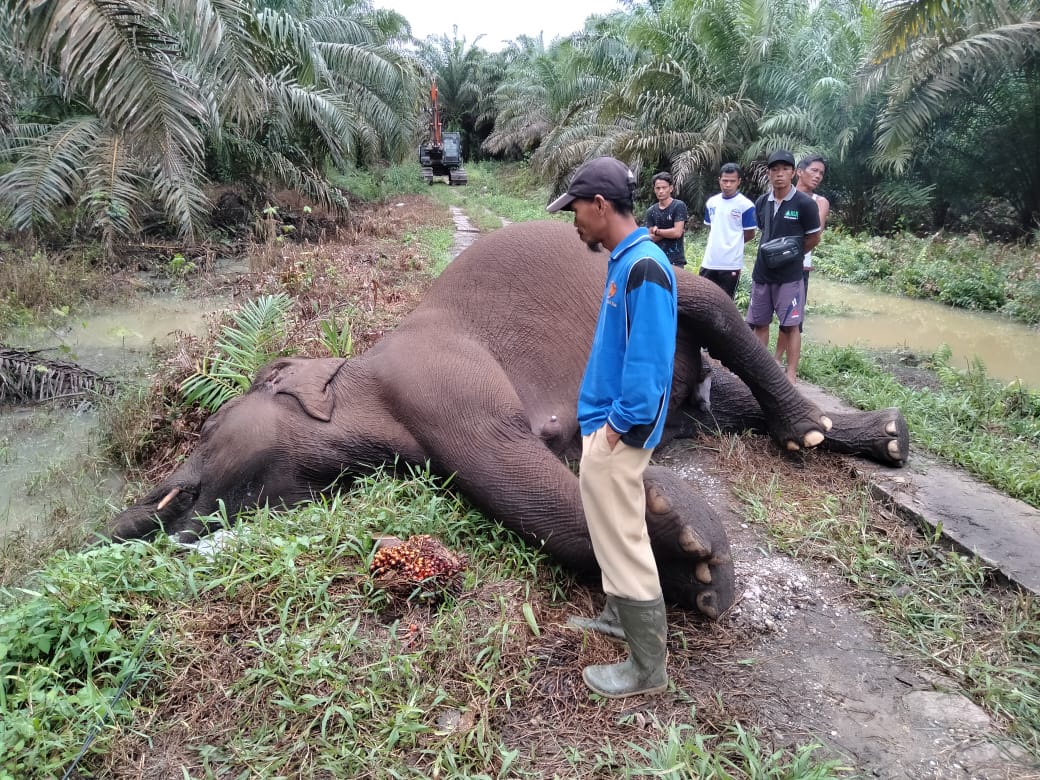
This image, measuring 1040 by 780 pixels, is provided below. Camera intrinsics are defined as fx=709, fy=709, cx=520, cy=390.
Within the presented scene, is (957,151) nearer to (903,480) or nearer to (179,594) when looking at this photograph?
(903,480)

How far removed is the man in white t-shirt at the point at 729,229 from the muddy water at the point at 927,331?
195cm

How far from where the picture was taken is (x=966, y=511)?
315 cm

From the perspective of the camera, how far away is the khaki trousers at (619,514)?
6.67ft

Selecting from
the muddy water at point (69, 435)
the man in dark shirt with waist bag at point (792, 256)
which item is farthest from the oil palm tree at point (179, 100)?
the man in dark shirt with waist bag at point (792, 256)

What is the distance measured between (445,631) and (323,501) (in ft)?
3.19

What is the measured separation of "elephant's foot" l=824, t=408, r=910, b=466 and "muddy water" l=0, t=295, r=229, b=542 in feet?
13.9

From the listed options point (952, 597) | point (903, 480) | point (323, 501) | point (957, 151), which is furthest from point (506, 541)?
point (957, 151)

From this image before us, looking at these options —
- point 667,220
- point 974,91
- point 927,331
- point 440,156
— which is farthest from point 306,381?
point 440,156

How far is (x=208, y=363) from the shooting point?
206 inches

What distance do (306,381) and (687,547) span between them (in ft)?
6.26

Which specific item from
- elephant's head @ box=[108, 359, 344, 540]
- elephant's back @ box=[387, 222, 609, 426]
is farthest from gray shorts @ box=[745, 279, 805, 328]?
elephant's head @ box=[108, 359, 344, 540]

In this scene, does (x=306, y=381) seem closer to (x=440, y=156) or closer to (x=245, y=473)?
(x=245, y=473)

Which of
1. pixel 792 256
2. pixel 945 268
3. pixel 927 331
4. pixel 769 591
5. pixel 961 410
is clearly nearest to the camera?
pixel 769 591

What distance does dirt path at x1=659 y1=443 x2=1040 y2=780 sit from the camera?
78.2 inches
